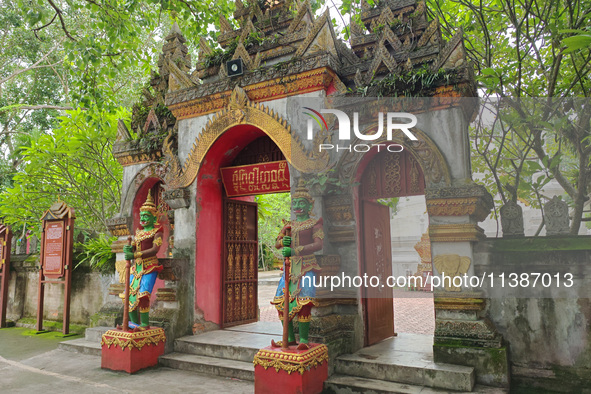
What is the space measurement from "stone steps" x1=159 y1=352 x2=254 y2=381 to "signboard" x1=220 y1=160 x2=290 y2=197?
8.98 ft

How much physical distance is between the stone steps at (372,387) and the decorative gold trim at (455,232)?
161 cm

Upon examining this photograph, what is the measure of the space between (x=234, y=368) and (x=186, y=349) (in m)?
1.15

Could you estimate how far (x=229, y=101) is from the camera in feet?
22.5

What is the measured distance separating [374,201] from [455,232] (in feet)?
5.61

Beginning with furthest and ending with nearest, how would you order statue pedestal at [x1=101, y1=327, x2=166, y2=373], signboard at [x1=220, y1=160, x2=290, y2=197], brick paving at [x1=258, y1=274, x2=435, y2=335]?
brick paving at [x1=258, y1=274, x2=435, y2=335], signboard at [x1=220, y1=160, x2=290, y2=197], statue pedestal at [x1=101, y1=327, x2=166, y2=373]

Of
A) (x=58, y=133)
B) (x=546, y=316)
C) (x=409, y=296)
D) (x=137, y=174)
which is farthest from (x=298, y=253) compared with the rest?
(x=409, y=296)

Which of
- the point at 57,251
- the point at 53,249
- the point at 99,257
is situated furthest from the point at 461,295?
the point at 53,249

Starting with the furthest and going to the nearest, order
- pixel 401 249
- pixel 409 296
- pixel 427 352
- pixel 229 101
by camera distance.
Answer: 1. pixel 401 249
2. pixel 409 296
3. pixel 229 101
4. pixel 427 352

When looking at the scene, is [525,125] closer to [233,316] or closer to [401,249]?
[233,316]

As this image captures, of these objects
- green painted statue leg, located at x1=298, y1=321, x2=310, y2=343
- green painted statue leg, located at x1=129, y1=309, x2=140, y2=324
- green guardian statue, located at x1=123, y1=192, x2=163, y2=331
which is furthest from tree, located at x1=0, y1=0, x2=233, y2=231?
green painted statue leg, located at x1=298, y1=321, x2=310, y2=343

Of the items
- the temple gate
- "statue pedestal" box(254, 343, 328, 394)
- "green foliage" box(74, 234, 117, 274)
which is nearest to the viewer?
"statue pedestal" box(254, 343, 328, 394)

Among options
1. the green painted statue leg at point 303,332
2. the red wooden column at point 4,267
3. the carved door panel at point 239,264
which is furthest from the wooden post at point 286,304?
the red wooden column at point 4,267

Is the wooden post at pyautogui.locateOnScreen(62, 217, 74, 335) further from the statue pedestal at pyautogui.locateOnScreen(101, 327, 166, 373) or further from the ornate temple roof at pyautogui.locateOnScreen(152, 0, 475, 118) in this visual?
the ornate temple roof at pyautogui.locateOnScreen(152, 0, 475, 118)

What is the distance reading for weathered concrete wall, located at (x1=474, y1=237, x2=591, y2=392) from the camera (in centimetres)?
475
